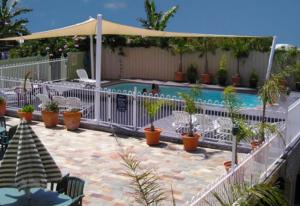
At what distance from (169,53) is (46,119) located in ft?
46.5

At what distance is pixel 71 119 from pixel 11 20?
2021 cm

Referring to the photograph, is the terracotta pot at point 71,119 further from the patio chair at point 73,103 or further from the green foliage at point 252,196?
the green foliage at point 252,196

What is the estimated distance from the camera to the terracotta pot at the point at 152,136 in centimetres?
1324

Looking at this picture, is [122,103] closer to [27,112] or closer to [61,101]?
[61,101]

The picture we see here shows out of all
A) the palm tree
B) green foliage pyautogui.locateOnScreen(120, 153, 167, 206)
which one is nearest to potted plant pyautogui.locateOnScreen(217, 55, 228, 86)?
the palm tree

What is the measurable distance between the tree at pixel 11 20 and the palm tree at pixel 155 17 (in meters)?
8.30

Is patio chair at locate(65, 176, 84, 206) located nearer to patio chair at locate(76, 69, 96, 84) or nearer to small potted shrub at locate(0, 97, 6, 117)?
small potted shrub at locate(0, 97, 6, 117)

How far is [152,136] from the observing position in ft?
43.5

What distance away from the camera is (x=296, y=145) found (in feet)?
42.7

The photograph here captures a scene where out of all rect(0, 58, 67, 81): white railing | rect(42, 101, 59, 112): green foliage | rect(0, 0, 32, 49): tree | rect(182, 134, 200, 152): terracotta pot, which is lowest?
rect(182, 134, 200, 152): terracotta pot

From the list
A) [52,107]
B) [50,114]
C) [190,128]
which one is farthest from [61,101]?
[190,128]

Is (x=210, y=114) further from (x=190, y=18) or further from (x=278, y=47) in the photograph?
(x=190, y=18)

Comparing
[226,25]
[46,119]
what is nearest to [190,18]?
[226,25]

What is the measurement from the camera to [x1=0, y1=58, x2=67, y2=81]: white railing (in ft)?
67.7
